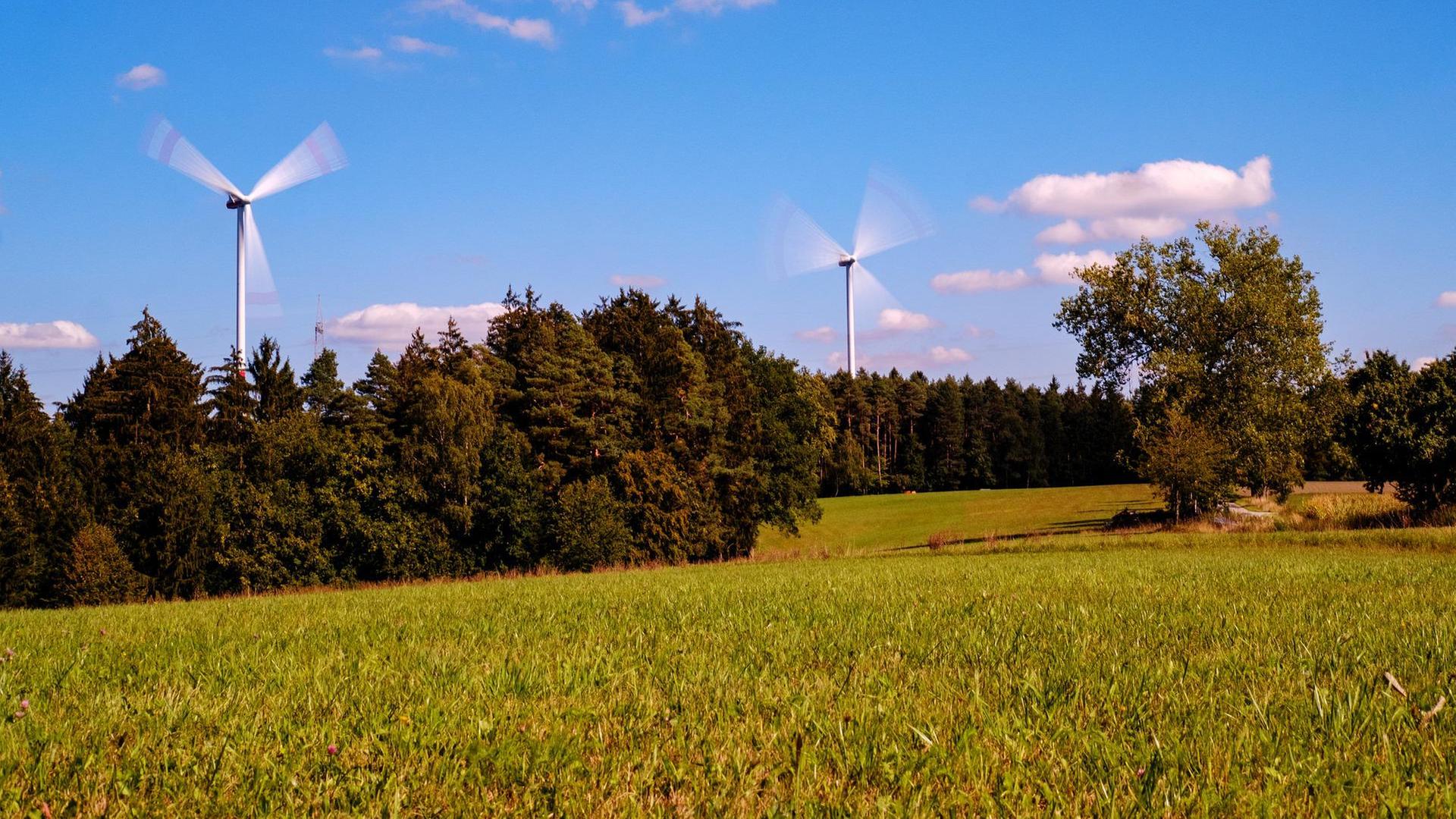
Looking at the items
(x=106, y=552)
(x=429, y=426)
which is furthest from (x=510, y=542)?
(x=106, y=552)

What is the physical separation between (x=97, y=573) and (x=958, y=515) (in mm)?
64668

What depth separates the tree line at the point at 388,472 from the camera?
1983 inches

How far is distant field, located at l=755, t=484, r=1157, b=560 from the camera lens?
230 ft

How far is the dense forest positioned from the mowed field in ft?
150

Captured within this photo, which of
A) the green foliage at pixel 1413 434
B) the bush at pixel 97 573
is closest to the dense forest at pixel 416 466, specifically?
the bush at pixel 97 573

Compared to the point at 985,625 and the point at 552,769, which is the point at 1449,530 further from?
the point at 552,769

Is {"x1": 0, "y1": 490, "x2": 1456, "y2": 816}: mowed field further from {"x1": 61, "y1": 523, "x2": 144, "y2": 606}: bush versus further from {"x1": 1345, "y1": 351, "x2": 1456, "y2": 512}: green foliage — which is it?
{"x1": 61, "y1": 523, "x2": 144, "y2": 606}: bush

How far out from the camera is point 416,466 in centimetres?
5472

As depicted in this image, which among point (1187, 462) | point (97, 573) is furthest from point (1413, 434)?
point (97, 573)

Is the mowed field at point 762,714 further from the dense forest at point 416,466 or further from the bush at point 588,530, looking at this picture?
the dense forest at point 416,466

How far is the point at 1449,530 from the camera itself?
29.2 m

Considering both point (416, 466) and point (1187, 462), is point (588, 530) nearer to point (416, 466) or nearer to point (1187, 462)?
point (416, 466)

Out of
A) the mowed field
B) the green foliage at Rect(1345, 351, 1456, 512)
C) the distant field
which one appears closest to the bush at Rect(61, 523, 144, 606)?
the distant field

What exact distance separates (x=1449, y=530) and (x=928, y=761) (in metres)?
33.9
